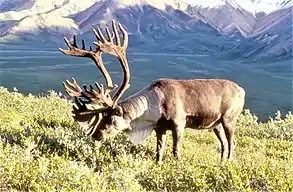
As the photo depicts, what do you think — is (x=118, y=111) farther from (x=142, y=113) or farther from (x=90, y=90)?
(x=90, y=90)

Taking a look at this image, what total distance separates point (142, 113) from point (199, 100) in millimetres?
1038

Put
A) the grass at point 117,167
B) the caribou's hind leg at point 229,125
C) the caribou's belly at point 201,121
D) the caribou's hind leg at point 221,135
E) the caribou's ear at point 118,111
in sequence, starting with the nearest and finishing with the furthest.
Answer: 1. the grass at point 117,167
2. the caribou's ear at point 118,111
3. the caribou's belly at point 201,121
4. the caribou's hind leg at point 229,125
5. the caribou's hind leg at point 221,135

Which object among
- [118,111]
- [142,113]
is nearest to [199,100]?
[142,113]

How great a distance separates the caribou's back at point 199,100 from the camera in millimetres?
7563

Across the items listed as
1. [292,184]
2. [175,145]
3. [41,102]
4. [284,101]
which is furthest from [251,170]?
[284,101]

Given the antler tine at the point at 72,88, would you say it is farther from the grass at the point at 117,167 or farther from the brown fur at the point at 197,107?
the brown fur at the point at 197,107

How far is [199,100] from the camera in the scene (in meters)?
7.92

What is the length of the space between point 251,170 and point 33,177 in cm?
264

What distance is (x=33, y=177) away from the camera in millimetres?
5309

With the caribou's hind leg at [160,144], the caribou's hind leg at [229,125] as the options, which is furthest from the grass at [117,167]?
the caribou's hind leg at [229,125]

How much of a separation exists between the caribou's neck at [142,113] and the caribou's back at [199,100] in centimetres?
14

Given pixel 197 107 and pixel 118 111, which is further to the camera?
pixel 197 107

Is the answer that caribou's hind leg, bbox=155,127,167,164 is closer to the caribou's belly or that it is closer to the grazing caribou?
the grazing caribou

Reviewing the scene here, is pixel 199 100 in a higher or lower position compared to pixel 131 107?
higher
